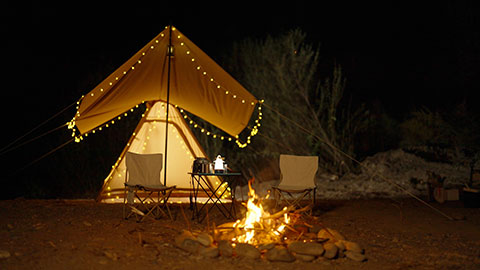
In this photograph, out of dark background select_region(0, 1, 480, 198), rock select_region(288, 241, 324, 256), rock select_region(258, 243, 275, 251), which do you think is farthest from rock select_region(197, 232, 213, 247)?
dark background select_region(0, 1, 480, 198)

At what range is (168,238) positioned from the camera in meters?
3.92

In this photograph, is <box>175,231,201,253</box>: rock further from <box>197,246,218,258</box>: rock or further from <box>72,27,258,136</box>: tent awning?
<box>72,27,258,136</box>: tent awning

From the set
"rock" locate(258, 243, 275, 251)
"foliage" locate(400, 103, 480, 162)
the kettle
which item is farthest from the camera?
"foliage" locate(400, 103, 480, 162)

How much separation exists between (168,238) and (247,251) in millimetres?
837

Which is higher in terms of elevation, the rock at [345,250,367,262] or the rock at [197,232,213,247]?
the rock at [197,232,213,247]

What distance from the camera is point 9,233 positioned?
4.00 metres

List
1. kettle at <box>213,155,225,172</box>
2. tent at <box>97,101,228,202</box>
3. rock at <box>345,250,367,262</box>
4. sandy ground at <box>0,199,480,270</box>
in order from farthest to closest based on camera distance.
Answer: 1. tent at <box>97,101,228,202</box>
2. kettle at <box>213,155,225,172</box>
3. rock at <box>345,250,367,262</box>
4. sandy ground at <box>0,199,480,270</box>

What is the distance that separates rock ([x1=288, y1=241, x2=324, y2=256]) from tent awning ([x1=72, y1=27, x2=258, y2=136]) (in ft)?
6.70

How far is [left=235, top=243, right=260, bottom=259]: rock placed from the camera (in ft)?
10.9

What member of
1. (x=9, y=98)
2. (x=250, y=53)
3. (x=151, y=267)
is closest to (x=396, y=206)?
(x=151, y=267)

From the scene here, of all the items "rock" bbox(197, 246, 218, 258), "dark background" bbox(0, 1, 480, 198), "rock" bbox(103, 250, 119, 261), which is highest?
"dark background" bbox(0, 1, 480, 198)

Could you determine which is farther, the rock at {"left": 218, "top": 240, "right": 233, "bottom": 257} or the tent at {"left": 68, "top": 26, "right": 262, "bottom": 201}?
the tent at {"left": 68, "top": 26, "right": 262, "bottom": 201}

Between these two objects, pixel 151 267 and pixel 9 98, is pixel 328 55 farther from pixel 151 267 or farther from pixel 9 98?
pixel 151 267

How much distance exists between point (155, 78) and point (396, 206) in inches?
129
